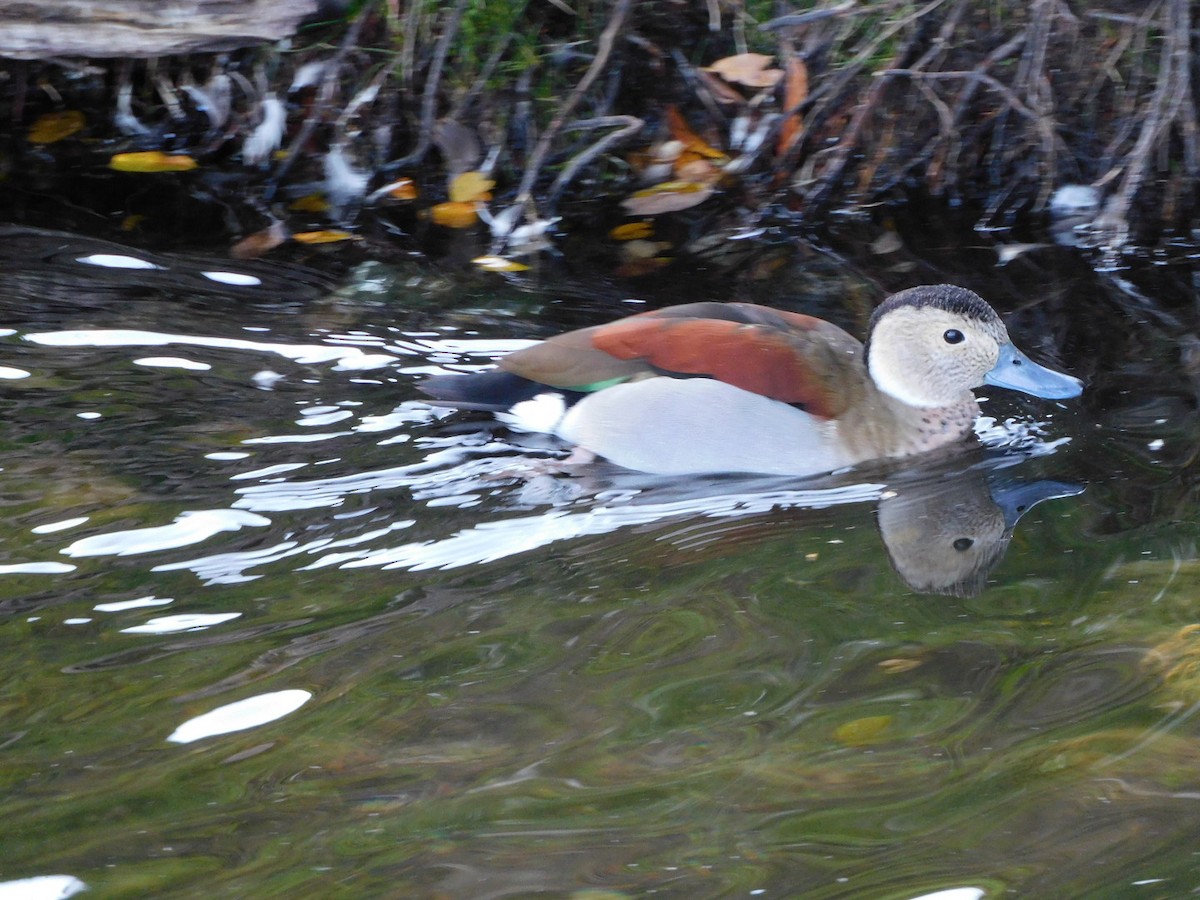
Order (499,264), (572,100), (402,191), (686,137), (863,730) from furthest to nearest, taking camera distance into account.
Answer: (686,137) < (402,191) < (572,100) < (499,264) < (863,730)

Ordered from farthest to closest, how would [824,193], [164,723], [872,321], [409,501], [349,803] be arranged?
[824,193] < [872,321] < [409,501] < [164,723] < [349,803]

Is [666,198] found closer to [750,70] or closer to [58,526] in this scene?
[750,70]

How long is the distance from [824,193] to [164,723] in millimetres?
4627

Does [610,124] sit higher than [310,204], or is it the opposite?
[610,124]

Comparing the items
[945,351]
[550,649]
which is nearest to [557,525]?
[550,649]

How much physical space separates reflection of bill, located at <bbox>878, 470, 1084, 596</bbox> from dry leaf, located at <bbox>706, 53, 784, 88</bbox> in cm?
289

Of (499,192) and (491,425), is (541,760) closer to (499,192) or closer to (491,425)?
(491,425)

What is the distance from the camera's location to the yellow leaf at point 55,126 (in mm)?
7156

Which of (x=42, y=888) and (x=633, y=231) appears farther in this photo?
(x=633, y=231)

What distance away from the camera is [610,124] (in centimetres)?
653

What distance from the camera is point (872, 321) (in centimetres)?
465

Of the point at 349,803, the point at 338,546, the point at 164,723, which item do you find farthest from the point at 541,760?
the point at 338,546

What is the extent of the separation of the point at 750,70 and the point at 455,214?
1.64 metres

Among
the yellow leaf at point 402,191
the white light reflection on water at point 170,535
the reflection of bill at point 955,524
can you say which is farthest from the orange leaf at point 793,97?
the white light reflection on water at point 170,535
